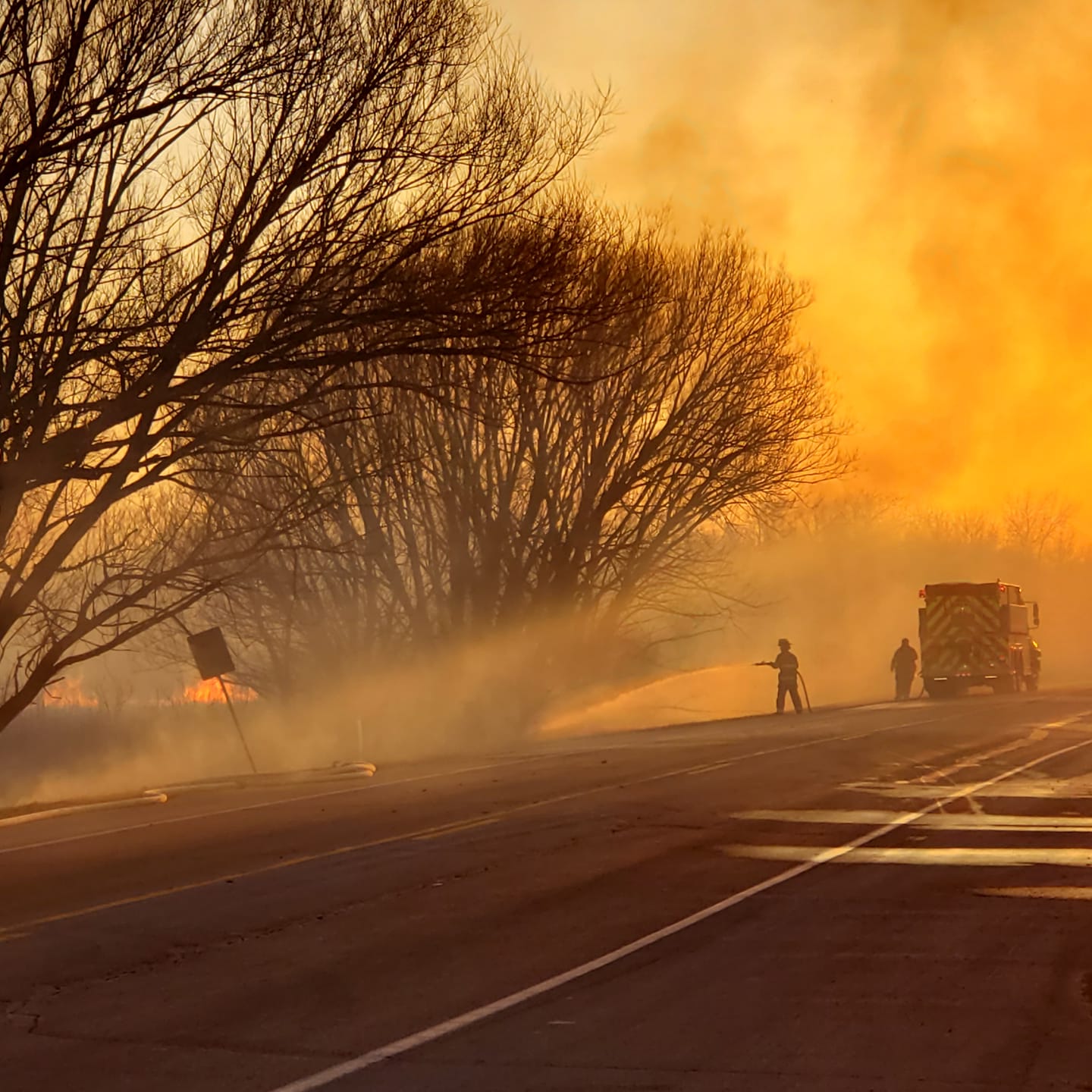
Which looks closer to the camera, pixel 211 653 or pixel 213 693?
pixel 211 653

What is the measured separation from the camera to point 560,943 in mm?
9305

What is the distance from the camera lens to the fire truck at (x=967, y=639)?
49.5 metres

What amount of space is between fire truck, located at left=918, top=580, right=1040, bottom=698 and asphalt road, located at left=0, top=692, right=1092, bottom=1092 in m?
31.9

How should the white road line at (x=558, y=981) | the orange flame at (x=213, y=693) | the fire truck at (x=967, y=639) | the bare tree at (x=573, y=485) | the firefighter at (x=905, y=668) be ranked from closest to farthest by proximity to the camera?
the white road line at (x=558, y=981), the bare tree at (x=573, y=485), the orange flame at (x=213, y=693), the fire truck at (x=967, y=639), the firefighter at (x=905, y=668)

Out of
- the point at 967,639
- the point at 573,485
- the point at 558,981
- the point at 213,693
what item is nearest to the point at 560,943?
the point at 558,981

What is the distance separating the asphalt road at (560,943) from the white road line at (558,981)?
23 mm

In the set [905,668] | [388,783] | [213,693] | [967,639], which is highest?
[213,693]

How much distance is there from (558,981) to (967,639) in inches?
1704

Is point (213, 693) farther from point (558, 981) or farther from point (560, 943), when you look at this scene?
point (558, 981)

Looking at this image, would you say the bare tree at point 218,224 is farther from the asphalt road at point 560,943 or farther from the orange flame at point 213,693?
the orange flame at point 213,693

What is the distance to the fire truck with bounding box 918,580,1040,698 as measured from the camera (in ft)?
162

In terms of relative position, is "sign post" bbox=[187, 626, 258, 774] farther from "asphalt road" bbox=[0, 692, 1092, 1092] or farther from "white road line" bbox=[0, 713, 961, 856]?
"asphalt road" bbox=[0, 692, 1092, 1092]

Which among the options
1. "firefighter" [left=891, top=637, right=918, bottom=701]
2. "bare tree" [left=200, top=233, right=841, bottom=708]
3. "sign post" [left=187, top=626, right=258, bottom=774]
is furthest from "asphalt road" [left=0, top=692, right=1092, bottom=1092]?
"firefighter" [left=891, top=637, right=918, bottom=701]

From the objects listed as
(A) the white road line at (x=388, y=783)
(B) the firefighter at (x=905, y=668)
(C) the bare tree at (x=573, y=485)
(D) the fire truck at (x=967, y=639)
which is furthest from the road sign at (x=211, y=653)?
(B) the firefighter at (x=905, y=668)
